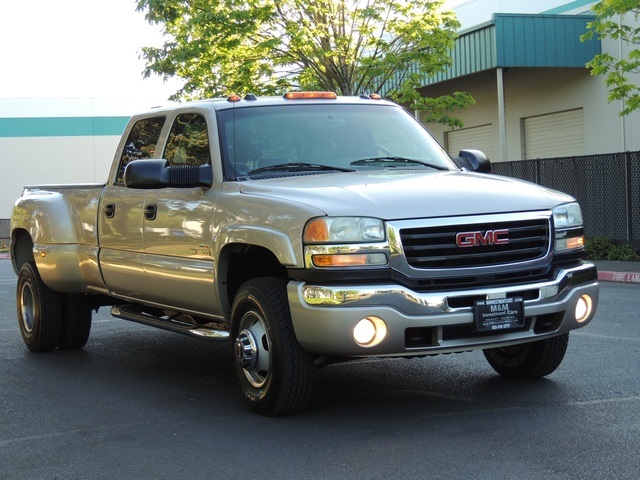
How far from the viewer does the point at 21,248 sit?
9.45 meters

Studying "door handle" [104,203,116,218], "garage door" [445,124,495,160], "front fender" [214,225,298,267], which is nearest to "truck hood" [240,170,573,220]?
"front fender" [214,225,298,267]

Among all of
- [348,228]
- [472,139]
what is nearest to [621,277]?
[348,228]

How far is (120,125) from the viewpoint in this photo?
4819 cm

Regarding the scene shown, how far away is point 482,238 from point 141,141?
3.34m

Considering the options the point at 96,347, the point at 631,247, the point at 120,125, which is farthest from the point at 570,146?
the point at 120,125

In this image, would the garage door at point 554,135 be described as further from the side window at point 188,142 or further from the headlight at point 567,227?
the headlight at point 567,227

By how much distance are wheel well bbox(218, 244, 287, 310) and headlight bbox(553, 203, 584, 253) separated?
1.66 metres

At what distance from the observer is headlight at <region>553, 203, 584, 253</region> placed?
6.04 m

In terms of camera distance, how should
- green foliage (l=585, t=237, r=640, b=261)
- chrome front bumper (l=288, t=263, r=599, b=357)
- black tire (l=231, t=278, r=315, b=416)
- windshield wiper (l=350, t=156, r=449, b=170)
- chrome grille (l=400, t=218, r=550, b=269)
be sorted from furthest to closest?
green foliage (l=585, t=237, r=640, b=261) < windshield wiper (l=350, t=156, r=449, b=170) < black tire (l=231, t=278, r=315, b=416) < chrome grille (l=400, t=218, r=550, b=269) < chrome front bumper (l=288, t=263, r=599, b=357)

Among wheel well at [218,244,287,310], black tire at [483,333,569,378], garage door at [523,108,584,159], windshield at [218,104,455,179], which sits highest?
garage door at [523,108,584,159]

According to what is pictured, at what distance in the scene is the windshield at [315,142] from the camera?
6730 mm

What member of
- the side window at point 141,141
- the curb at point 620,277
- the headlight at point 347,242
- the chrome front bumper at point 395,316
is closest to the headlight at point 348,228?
the headlight at point 347,242

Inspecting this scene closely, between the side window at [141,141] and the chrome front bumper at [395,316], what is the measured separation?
8.40 ft

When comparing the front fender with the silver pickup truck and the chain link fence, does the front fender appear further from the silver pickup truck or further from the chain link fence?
the chain link fence
